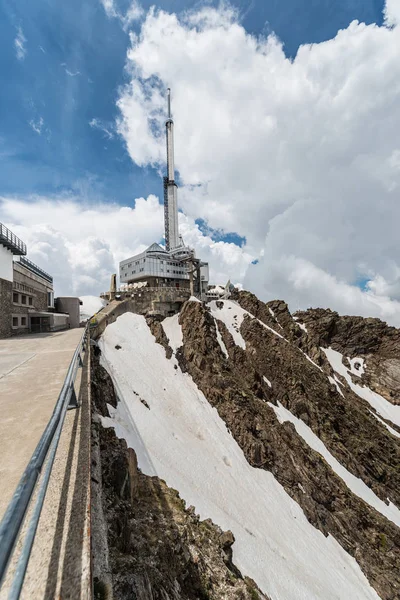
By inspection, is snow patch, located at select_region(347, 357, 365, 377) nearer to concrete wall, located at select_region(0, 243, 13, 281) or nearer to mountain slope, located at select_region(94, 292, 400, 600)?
mountain slope, located at select_region(94, 292, 400, 600)

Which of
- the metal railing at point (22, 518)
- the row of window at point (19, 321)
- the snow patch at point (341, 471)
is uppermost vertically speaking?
the row of window at point (19, 321)

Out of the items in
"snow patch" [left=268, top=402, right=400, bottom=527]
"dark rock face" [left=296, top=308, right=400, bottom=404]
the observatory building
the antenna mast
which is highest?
the antenna mast

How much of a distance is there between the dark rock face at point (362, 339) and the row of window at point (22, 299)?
42.0m

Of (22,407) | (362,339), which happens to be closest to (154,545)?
(22,407)

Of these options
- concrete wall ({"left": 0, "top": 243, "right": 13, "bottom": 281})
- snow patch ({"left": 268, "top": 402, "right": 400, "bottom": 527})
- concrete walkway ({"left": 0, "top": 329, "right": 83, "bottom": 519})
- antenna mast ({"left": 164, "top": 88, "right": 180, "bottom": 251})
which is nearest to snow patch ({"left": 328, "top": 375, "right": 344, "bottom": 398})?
snow patch ({"left": 268, "top": 402, "right": 400, "bottom": 527})

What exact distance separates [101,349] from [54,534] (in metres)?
25.7

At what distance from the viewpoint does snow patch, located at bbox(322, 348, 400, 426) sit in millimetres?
40094

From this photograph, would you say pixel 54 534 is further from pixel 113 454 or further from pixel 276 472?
pixel 276 472

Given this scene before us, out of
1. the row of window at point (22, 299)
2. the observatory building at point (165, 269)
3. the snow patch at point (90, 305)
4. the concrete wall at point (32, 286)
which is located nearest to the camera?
the row of window at point (22, 299)

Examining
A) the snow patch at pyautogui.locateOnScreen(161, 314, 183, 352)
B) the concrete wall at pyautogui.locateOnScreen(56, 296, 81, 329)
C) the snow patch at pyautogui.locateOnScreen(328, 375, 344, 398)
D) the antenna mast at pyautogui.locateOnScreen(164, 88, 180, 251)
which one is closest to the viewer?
the snow patch at pyautogui.locateOnScreen(161, 314, 183, 352)

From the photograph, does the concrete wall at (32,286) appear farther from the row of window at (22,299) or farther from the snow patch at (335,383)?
the snow patch at (335,383)

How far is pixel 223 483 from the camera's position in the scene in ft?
61.2

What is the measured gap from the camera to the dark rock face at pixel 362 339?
4541 cm

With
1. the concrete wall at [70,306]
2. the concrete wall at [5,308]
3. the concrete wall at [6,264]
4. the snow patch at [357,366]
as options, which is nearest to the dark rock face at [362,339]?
the snow patch at [357,366]
